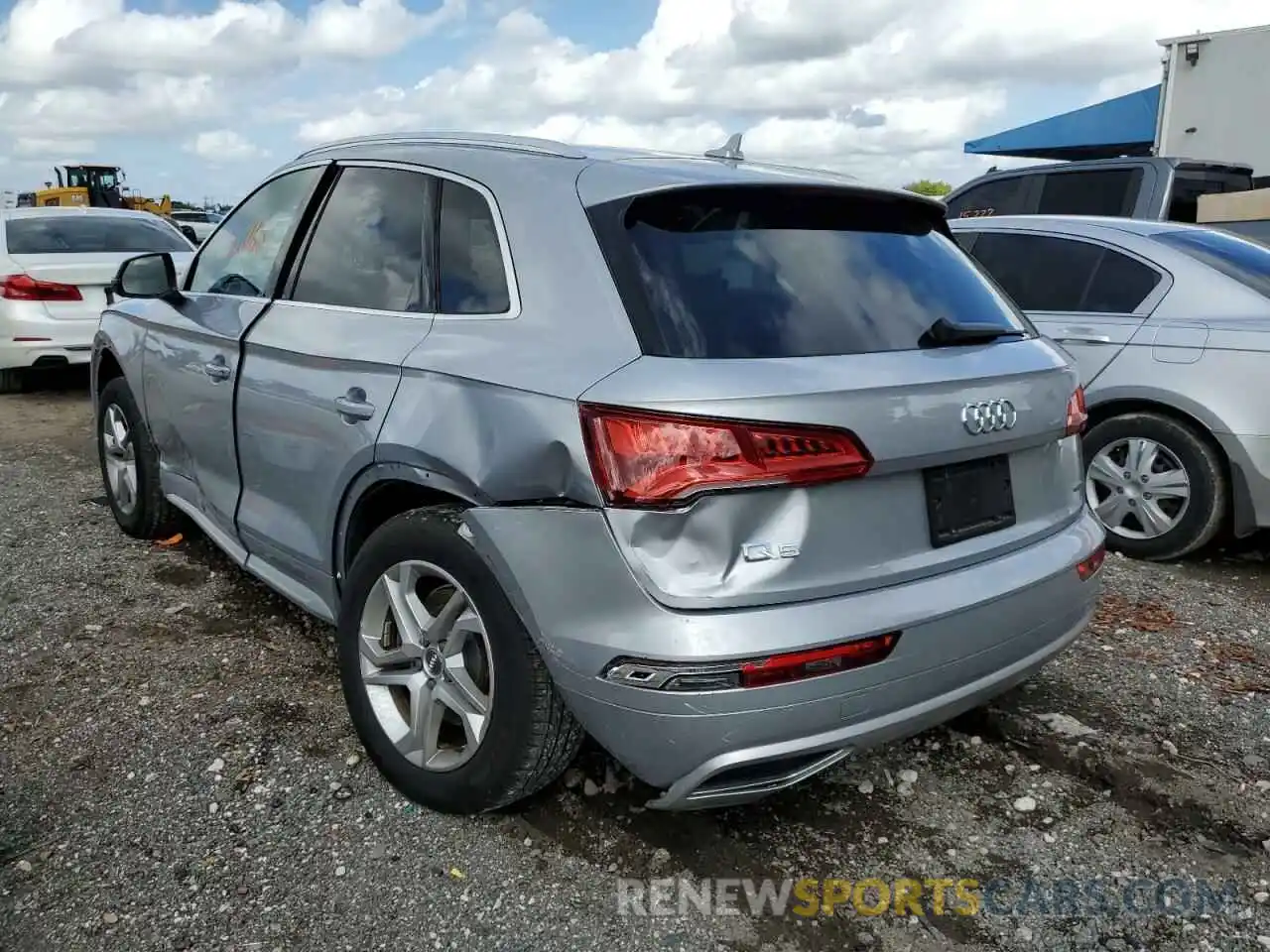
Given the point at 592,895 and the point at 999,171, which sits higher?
the point at 999,171

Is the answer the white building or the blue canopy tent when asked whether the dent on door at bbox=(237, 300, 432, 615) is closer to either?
the white building

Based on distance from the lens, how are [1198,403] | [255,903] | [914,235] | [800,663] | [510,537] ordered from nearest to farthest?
[800,663], [510,537], [255,903], [914,235], [1198,403]

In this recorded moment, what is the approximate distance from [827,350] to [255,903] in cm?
182

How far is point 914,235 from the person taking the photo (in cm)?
286

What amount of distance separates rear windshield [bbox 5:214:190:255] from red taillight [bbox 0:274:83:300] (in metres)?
0.36

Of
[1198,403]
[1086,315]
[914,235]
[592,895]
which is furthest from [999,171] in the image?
[592,895]

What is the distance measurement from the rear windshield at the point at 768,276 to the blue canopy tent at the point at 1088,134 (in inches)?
860

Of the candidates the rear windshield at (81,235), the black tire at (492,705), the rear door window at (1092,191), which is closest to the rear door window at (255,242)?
the black tire at (492,705)

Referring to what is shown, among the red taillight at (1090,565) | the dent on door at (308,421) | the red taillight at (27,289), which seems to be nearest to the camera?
the red taillight at (1090,565)

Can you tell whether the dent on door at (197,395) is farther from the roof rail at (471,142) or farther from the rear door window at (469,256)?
the rear door window at (469,256)

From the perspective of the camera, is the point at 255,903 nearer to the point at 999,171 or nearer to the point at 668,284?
the point at 668,284

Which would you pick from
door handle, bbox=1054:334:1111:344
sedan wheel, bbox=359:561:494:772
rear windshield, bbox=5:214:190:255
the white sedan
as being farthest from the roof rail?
rear windshield, bbox=5:214:190:255

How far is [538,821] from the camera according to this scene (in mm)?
2758

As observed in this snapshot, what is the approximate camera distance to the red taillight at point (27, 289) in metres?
8.18
